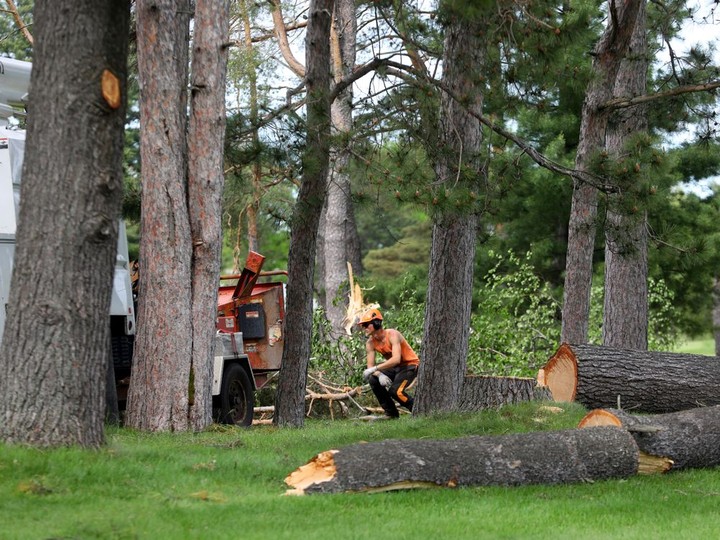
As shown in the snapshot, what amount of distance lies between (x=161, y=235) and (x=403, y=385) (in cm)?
479

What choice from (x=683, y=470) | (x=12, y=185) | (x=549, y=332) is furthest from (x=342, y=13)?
(x=683, y=470)

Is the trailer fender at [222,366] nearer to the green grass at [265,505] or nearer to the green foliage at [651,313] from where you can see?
the green grass at [265,505]

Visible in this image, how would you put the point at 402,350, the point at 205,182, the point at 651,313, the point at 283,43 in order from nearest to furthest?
the point at 205,182 < the point at 402,350 < the point at 651,313 < the point at 283,43

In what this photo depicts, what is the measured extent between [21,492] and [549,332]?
15752mm

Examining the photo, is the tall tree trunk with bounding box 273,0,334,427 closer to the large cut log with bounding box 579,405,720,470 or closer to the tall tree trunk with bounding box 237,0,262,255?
the tall tree trunk with bounding box 237,0,262,255

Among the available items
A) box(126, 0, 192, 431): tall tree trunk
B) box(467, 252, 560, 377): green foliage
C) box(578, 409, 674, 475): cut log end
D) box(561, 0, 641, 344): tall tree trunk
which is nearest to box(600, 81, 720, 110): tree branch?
box(561, 0, 641, 344): tall tree trunk

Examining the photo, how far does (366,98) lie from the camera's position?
42.8 ft

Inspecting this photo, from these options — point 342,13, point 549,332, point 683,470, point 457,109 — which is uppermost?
point 342,13

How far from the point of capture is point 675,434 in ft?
32.0

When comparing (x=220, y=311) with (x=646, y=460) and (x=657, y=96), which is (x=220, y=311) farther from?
(x=646, y=460)

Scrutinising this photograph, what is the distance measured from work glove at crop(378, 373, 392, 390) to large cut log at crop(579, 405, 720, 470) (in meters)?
5.21

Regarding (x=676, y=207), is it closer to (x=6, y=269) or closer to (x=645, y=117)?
(x=645, y=117)

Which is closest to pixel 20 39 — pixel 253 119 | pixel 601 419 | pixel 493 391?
pixel 253 119

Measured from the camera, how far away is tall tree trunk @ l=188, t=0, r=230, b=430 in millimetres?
12000
